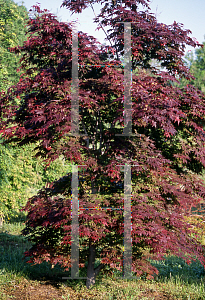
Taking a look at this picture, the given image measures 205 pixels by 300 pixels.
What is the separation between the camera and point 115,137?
167 inches

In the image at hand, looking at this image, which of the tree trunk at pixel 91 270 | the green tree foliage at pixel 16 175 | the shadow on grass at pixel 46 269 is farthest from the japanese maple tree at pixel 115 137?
the green tree foliage at pixel 16 175

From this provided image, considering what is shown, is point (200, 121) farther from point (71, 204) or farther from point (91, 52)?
point (71, 204)

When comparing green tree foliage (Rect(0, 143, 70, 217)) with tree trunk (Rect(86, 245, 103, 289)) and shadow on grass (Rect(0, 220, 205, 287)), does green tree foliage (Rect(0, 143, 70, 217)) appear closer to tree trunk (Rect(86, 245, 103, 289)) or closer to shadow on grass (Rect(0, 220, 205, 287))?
shadow on grass (Rect(0, 220, 205, 287))

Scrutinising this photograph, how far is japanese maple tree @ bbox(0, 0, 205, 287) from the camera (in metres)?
3.68

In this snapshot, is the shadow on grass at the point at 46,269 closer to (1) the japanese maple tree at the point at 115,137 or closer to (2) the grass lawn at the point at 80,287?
(2) the grass lawn at the point at 80,287

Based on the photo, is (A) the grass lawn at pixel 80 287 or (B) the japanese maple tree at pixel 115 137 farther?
(A) the grass lawn at pixel 80 287

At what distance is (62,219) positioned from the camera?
3709 millimetres

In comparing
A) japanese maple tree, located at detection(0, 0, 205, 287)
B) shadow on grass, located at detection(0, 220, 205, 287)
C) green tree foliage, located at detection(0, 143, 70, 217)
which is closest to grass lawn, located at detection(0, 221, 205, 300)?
shadow on grass, located at detection(0, 220, 205, 287)

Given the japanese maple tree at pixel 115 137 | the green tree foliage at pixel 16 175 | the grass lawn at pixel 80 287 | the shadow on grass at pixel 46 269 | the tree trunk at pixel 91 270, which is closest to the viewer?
the japanese maple tree at pixel 115 137

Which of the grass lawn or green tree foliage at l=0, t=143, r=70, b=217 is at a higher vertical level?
green tree foliage at l=0, t=143, r=70, b=217

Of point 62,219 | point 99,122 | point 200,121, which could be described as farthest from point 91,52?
point 62,219

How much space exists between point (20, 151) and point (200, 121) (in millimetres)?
6564

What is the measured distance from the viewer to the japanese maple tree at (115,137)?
12.1 ft

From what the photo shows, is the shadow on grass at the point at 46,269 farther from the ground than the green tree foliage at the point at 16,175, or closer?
closer
